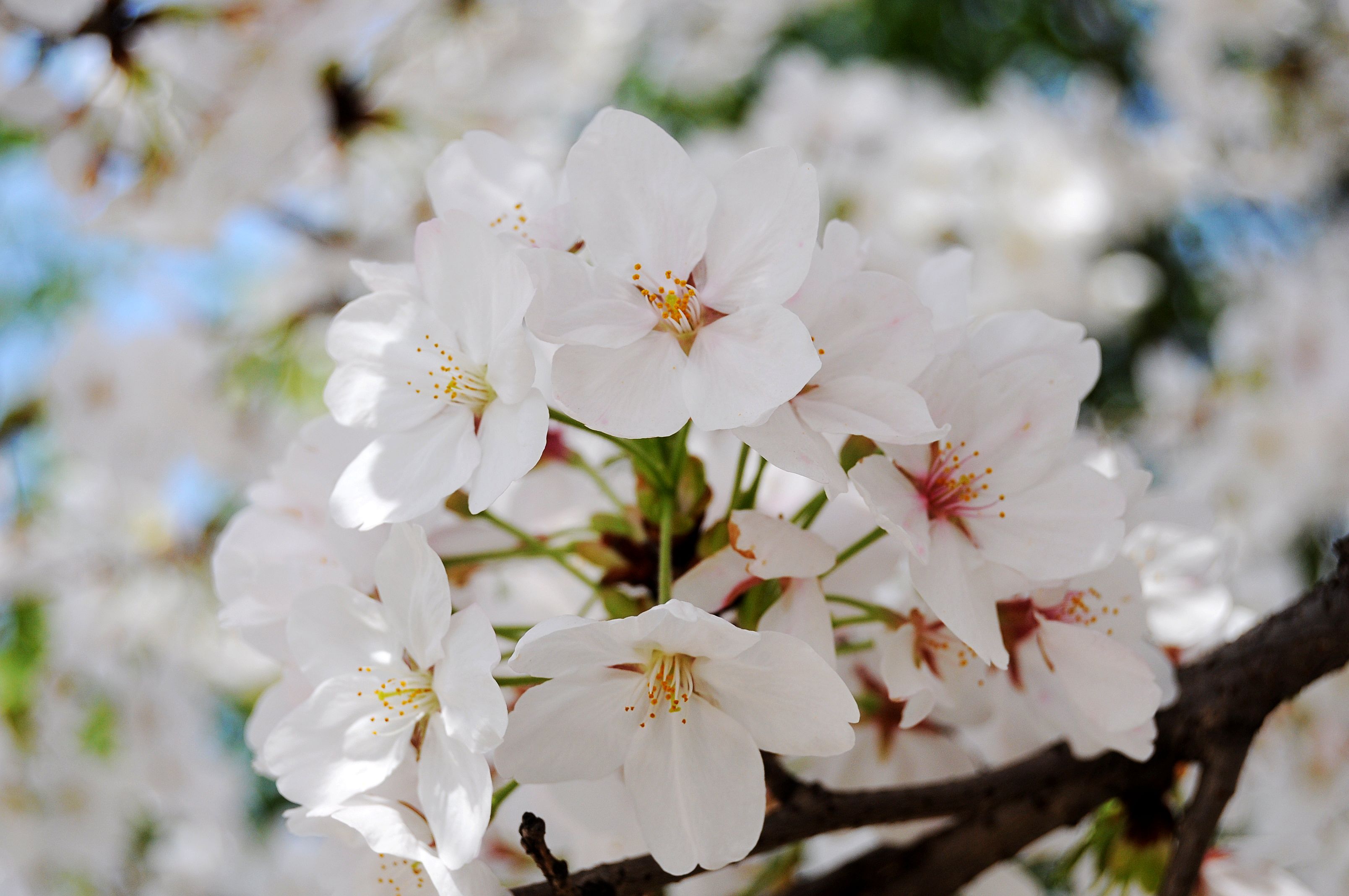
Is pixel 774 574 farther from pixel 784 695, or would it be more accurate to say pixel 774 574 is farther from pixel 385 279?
pixel 385 279

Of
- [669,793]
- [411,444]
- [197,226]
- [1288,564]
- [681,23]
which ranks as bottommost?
[1288,564]

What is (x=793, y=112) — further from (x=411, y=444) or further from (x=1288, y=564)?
(x=411, y=444)

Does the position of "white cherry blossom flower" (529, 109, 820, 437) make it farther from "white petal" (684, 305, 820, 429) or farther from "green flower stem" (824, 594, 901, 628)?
"green flower stem" (824, 594, 901, 628)

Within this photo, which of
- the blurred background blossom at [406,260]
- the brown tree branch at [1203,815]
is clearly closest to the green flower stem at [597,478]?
the blurred background blossom at [406,260]

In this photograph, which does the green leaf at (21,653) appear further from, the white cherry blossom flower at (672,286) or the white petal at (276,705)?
the white cherry blossom flower at (672,286)

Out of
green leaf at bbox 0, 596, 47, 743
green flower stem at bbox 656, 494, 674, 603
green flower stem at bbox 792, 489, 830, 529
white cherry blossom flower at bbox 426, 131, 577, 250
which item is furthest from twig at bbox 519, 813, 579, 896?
green leaf at bbox 0, 596, 47, 743

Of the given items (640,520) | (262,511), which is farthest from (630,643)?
(262,511)
